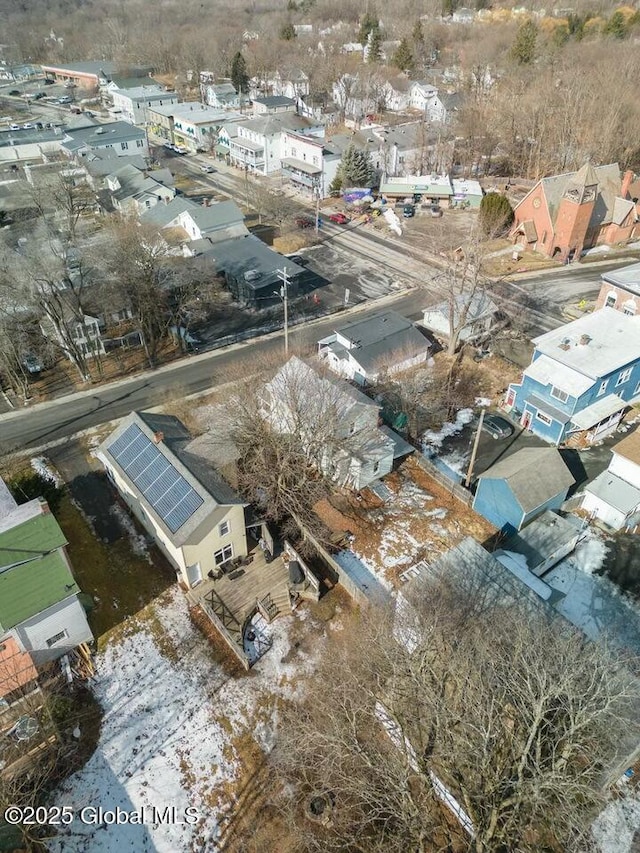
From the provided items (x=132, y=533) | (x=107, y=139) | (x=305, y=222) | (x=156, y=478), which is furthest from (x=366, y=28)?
(x=132, y=533)

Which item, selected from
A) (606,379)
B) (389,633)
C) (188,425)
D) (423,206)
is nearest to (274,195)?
(423,206)

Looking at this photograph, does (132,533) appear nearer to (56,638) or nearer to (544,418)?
(56,638)

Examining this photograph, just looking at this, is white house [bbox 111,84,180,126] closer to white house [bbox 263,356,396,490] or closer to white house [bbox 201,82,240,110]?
white house [bbox 201,82,240,110]

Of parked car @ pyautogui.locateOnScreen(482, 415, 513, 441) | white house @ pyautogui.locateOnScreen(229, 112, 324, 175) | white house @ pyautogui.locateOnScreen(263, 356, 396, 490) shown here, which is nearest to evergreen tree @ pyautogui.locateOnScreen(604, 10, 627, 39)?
white house @ pyautogui.locateOnScreen(229, 112, 324, 175)

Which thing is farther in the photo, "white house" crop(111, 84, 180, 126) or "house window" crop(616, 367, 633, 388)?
"white house" crop(111, 84, 180, 126)

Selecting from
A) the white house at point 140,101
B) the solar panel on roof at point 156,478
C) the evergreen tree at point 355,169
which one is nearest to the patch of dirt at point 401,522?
the solar panel on roof at point 156,478

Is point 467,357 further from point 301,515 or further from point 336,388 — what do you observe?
point 301,515
